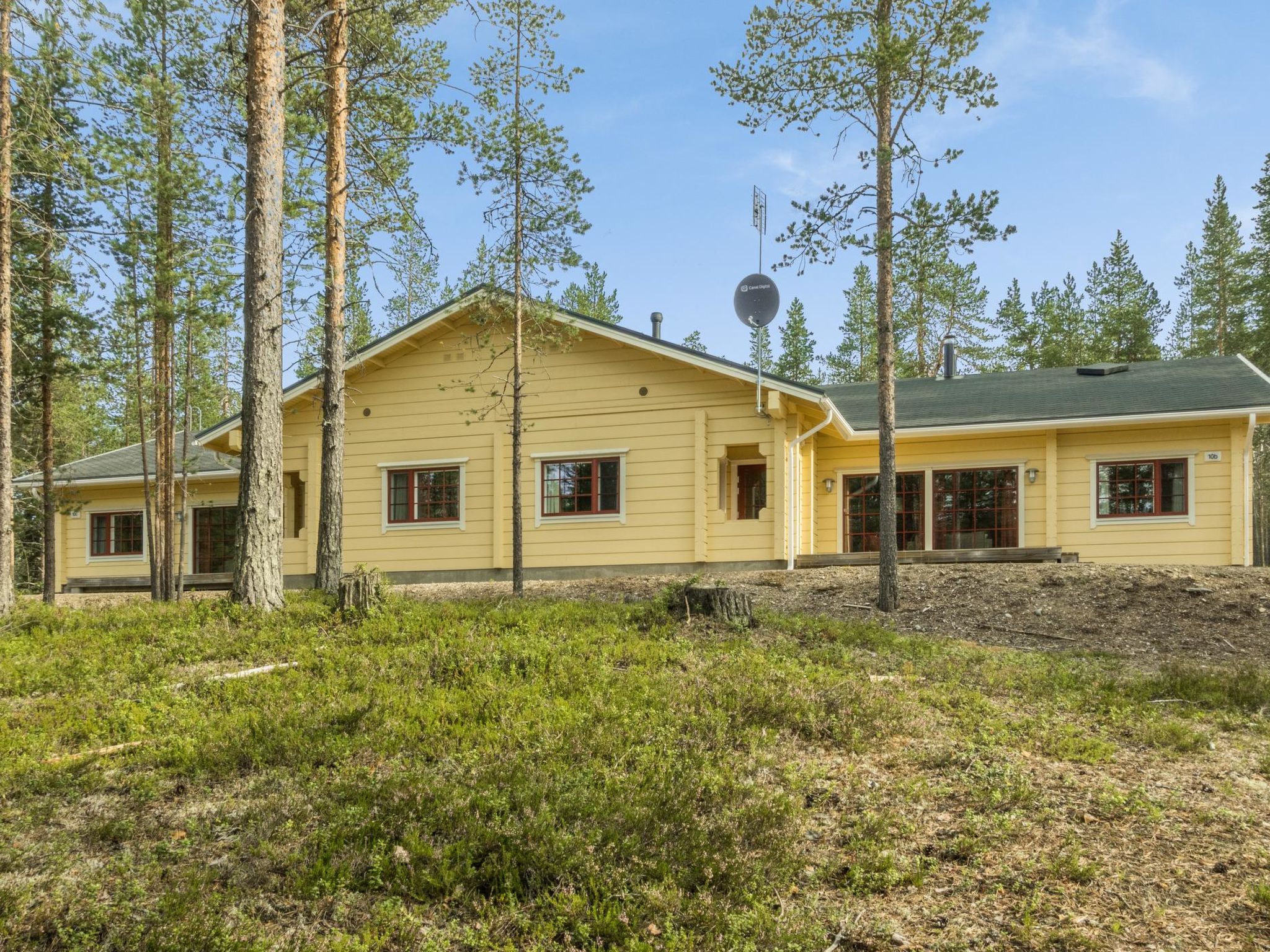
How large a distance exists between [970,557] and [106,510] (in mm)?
18798

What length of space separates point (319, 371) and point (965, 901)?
36.3ft

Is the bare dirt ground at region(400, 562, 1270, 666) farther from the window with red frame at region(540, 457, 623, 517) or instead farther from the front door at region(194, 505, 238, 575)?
the front door at region(194, 505, 238, 575)

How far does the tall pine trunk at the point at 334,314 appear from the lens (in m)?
11.5

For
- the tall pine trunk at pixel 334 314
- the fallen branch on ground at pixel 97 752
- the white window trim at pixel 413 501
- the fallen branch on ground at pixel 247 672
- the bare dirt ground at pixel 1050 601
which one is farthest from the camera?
the white window trim at pixel 413 501

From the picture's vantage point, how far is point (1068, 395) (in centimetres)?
1775

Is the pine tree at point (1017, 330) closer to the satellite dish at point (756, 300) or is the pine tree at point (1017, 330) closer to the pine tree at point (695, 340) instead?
the pine tree at point (695, 340)

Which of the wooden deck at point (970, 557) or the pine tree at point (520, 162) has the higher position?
the pine tree at point (520, 162)

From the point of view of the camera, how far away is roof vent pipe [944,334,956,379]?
2222 centimetres

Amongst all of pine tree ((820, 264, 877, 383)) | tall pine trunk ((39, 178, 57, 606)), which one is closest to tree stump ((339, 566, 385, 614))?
tall pine trunk ((39, 178, 57, 606))

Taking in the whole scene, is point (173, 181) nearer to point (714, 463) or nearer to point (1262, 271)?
point (714, 463)

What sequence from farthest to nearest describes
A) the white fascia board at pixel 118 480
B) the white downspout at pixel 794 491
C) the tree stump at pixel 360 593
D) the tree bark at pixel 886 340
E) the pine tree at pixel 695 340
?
the pine tree at pixel 695 340 → the white fascia board at pixel 118 480 → the white downspout at pixel 794 491 → the tree bark at pixel 886 340 → the tree stump at pixel 360 593

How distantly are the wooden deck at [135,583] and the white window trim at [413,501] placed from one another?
3467 mm

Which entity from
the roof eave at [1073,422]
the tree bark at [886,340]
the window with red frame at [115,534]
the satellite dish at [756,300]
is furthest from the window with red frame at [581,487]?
the window with red frame at [115,534]

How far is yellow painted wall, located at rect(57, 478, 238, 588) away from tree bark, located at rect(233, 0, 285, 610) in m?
12.3
